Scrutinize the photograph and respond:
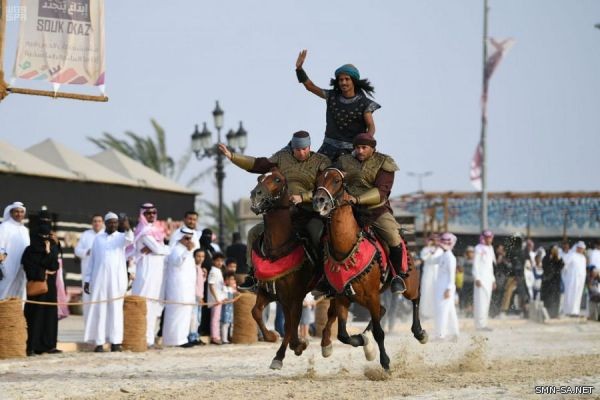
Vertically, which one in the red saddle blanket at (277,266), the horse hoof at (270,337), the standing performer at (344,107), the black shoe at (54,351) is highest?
the standing performer at (344,107)

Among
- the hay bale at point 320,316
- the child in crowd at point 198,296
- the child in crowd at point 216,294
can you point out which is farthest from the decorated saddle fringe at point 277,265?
the hay bale at point 320,316

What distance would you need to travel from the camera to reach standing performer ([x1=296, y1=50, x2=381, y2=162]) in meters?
14.2

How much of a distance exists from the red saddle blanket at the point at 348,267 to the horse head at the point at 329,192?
2.07 feet

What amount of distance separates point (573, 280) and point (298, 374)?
20.0 meters

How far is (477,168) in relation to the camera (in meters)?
40.3

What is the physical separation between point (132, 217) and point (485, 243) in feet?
40.2

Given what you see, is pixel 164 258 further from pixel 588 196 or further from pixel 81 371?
pixel 588 196

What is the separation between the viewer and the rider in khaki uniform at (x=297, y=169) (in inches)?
542

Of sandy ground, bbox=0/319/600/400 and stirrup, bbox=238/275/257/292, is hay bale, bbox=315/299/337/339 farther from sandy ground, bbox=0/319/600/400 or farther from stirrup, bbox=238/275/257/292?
stirrup, bbox=238/275/257/292

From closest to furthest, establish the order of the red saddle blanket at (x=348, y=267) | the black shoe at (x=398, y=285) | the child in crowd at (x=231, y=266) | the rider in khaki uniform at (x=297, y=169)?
the red saddle blanket at (x=348, y=267) → the rider in khaki uniform at (x=297, y=169) → the black shoe at (x=398, y=285) → the child in crowd at (x=231, y=266)

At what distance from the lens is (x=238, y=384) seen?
1347cm

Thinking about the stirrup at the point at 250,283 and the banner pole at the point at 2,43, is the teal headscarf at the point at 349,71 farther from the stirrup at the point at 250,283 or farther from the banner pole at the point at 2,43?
the banner pole at the point at 2,43

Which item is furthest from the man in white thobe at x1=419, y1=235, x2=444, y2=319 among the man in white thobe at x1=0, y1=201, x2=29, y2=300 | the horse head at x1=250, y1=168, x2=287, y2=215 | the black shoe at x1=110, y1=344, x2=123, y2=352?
the horse head at x1=250, y1=168, x2=287, y2=215

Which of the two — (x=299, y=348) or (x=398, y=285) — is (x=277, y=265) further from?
(x=398, y=285)
